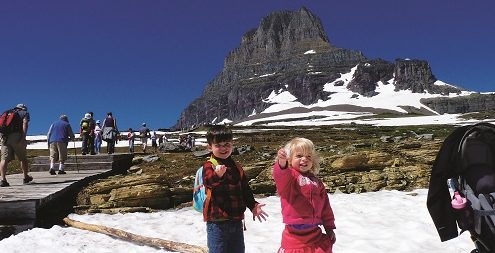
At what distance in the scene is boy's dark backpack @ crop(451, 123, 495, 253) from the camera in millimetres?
3965

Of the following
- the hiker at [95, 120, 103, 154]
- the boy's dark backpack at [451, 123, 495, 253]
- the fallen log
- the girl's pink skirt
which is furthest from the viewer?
the hiker at [95, 120, 103, 154]

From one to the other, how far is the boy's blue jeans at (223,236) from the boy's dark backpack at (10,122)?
979 centimetres

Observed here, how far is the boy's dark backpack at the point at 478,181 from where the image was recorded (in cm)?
396

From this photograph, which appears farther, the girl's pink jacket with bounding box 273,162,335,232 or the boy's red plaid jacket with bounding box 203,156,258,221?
the boy's red plaid jacket with bounding box 203,156,258,221

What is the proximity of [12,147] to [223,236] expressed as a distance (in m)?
10.0

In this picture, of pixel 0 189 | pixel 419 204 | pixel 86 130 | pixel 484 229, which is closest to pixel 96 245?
pixel 0 189

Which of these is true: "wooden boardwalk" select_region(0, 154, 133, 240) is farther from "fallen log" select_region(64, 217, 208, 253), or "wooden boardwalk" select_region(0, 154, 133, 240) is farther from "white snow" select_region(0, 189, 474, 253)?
"fallen log" select_region(64, 217, 208, 253)

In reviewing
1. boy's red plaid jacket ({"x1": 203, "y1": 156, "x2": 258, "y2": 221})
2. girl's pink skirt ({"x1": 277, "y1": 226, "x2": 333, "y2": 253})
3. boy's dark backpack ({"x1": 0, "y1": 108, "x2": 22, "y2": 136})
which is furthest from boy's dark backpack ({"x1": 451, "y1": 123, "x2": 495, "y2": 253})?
boy's dark backpack ({"x1": 0, "y1": 108, "x2": 22, "y2": 136})

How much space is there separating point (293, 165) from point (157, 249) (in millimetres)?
5448

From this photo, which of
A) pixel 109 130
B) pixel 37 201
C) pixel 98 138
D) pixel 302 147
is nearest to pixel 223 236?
pixel 302 147

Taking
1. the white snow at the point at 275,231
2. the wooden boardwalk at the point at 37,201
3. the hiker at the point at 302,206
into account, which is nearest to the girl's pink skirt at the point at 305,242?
the hiker at the point at 302,206

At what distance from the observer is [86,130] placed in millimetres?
21250

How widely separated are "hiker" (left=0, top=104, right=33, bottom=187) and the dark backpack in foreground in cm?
1210

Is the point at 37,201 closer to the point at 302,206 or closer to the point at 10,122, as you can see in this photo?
the point at 10,122
